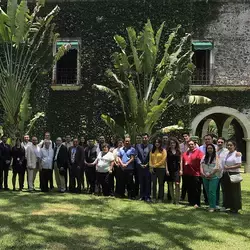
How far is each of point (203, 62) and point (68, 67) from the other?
6.14 m

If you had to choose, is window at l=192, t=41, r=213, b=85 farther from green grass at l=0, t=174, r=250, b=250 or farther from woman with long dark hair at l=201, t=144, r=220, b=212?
woman with long dark hair at l=201, t=144, r=220, b=212

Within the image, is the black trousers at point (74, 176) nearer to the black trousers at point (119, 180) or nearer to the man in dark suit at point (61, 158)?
the man in dark suit at point (61, 158)

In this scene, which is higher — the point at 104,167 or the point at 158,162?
the point at 158,162

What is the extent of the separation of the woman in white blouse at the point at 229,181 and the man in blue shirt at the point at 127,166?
2.14 metres

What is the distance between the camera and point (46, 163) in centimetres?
929

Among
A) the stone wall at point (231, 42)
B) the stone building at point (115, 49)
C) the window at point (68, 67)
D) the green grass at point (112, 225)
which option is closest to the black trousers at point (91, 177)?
the green grass at point (112, 225)

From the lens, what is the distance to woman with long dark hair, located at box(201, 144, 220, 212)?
7492 millimetres

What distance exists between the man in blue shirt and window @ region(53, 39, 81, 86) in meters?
8.32

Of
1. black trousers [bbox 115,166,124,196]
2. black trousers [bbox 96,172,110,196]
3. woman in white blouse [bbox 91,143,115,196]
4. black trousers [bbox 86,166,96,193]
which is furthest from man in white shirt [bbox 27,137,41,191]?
black trousers [bbox 115,166,124,196]

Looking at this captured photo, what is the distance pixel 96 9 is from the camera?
16.7 meters

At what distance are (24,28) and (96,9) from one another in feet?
14.7

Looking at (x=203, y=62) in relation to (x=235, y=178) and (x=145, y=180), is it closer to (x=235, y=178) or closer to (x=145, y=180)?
(x=145, y=180)

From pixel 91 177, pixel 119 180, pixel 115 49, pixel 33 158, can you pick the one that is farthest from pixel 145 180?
pixel 115 49

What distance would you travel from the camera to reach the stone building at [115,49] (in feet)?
54.0
